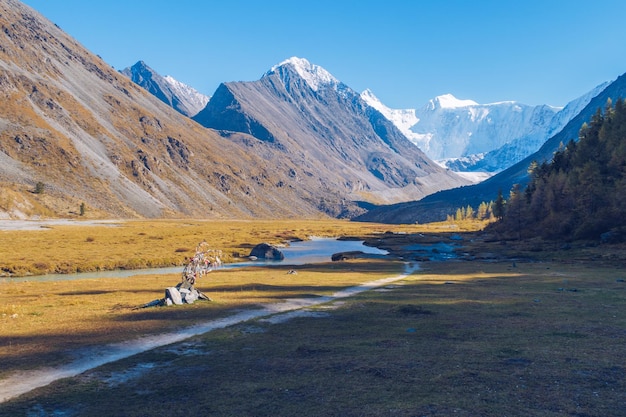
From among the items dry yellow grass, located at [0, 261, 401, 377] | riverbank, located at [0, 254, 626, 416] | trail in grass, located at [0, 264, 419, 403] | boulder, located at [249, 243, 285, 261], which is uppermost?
boulder, located at [249, 243, 285, 261]

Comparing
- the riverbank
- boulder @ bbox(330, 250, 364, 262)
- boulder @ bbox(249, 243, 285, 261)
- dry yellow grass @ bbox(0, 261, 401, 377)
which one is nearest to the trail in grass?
the riverbank

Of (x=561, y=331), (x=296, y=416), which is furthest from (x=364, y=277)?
(x=296, y=416)

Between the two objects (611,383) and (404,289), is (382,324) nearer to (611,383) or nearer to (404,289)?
(611,383)

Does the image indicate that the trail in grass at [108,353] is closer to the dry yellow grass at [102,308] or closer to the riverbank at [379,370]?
the riverbank at [379,370]

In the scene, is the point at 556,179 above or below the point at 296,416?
above

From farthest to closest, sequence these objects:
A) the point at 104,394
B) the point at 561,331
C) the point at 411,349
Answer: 1. the point at 561,331
2. the point at 411,349
3. the point at 104,394

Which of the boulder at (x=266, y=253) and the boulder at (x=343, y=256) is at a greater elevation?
the boulder at (x=266, y=253)

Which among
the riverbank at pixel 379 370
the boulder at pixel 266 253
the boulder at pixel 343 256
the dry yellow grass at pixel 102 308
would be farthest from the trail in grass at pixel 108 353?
the boulder at pixel 266 253

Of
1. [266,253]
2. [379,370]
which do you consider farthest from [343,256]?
[379,370]

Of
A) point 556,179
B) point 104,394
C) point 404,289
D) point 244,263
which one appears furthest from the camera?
point 556,179

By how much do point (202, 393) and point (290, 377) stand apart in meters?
3.18

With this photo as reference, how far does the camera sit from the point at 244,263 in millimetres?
85312

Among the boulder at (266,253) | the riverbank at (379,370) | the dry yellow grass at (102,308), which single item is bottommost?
the riverbank at (379,370)

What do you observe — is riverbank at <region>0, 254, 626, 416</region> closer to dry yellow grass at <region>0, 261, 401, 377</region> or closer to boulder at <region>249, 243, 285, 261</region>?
dry yellow grass at <region>0, 261, 401, 377</region>
